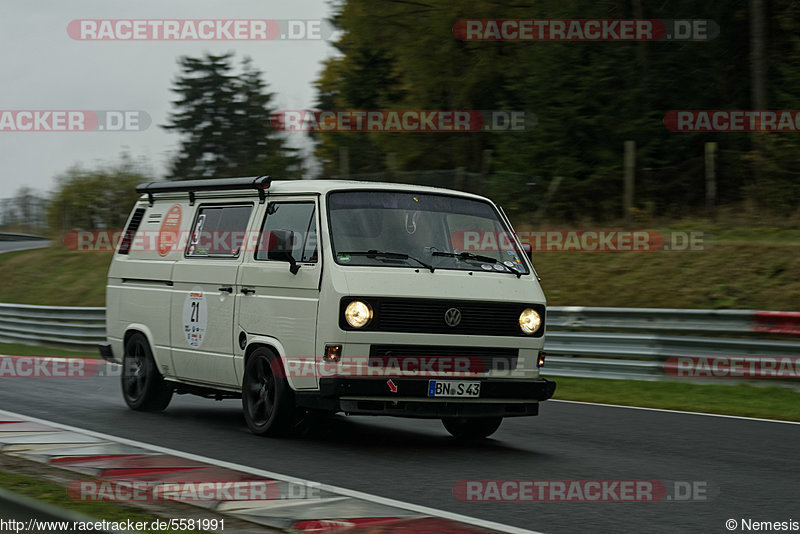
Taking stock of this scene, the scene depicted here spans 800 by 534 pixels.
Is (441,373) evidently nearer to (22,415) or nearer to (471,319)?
(471,319)

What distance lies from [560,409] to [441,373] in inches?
149

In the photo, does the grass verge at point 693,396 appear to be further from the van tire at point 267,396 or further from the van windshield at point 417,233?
the van tire at point 267,396

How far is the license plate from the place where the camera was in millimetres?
8391

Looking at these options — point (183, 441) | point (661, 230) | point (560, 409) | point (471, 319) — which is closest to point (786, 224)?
point (661, 230)

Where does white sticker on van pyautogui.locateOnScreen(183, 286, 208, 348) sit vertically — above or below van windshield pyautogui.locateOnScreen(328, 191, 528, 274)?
below

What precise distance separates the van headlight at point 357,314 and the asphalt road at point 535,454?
1.01 metres

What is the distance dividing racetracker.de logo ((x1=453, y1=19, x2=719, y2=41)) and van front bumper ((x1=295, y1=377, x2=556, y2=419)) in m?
19.3

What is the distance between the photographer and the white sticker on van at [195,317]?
10016 millimetres

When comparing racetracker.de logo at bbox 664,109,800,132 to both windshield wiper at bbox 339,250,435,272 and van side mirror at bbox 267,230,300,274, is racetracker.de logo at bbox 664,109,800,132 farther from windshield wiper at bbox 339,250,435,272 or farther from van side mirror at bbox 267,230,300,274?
van side mirror at bbox 267,230,300,274

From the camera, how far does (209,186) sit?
10.5 metres

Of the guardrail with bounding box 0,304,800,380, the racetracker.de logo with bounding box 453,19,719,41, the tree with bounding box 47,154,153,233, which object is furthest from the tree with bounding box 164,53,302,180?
the guardrail with bounding box 0,304,800,380

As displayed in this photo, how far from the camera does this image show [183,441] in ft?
29.0

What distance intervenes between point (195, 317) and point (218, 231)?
2.77 ft

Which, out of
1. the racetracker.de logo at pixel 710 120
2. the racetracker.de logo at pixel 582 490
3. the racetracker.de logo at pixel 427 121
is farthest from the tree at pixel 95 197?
the racetracker.de logo at pixel 582 490
